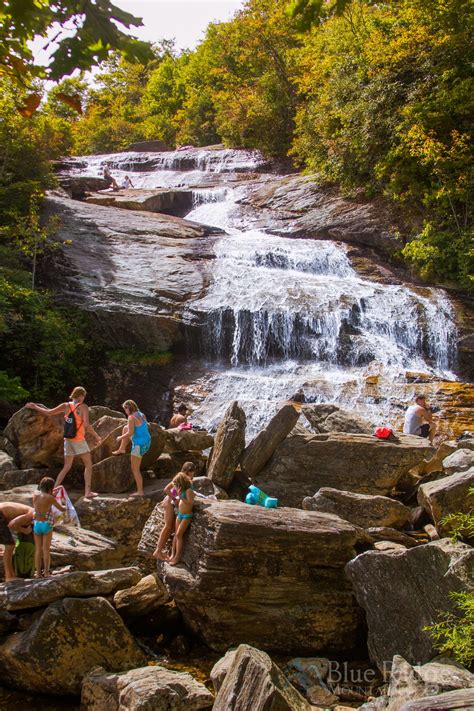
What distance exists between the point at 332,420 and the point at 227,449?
2.50 m

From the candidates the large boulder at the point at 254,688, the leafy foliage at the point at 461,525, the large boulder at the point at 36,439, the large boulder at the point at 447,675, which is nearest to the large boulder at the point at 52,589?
the large boulder at the point at 254,688

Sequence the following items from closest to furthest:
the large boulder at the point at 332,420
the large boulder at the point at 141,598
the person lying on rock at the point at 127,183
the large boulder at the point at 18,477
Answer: the large boulder at the point at 141,598 < the large boulder at the point at 18,477 < the large boulder at the point at 332,420 < the person lying on rock at the point at 127,183

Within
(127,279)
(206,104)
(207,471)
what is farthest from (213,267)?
(206,104)

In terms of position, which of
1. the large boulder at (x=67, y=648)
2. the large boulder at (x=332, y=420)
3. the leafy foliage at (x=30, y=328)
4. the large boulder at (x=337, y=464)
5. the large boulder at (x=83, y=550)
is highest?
the leafy foliage at (x=30, y=328)

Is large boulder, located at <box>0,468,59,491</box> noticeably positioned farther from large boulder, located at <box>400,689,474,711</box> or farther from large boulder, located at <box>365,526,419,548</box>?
large boulder, located at <box>400,689,474,711</box>

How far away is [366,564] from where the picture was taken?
6.61m

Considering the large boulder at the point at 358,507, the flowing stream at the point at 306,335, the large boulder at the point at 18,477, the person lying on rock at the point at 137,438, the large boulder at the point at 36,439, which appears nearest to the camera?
the large boulder at the point at 358,507

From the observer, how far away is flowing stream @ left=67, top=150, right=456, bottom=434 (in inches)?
592

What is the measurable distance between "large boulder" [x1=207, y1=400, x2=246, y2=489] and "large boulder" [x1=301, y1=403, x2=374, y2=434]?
196cm

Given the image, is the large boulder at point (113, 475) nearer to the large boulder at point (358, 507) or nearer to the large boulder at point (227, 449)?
the large boulder at point (227, 449)

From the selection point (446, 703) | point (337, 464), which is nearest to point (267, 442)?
point (337, 464)

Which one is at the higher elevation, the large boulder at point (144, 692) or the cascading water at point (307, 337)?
the cascading water at point (307, 337)

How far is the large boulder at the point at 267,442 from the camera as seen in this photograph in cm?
1034

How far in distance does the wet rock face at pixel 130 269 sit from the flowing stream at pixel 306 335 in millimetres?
759
